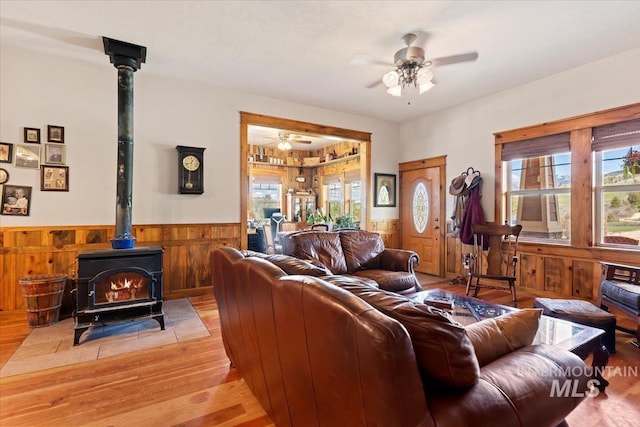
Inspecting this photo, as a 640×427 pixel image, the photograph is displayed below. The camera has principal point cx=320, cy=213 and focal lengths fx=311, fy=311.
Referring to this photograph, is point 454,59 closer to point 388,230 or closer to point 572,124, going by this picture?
point 572,124

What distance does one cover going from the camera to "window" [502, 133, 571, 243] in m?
4.07

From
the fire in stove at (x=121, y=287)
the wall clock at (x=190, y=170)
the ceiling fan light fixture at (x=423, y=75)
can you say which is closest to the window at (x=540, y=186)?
the ceiling fan light fixture at (x=423, y=75)

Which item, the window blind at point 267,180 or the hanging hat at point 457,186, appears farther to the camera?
the window blind at point 267,180

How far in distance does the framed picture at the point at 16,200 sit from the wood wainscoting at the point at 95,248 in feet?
0.61

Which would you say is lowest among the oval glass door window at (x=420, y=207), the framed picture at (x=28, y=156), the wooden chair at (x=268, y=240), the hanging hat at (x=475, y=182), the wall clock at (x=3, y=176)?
the wooden chair at (x=268, y=240)

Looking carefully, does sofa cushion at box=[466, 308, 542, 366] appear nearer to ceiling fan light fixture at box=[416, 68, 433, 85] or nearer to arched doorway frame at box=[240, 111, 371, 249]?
ceiling fan light fixture at box=[416, 68, 433, 85]

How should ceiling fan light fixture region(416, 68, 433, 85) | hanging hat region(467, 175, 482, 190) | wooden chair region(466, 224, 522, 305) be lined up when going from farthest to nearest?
hanging hat region(467, 175, 482, 190) → wooden chair region(466, 224, 522, 305) → ceiling fan light fixture region(416, 68, 433, 85)

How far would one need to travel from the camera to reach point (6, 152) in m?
3.28

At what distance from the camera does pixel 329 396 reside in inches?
38.8

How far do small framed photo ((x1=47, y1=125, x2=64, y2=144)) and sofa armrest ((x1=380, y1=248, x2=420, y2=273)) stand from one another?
397cm

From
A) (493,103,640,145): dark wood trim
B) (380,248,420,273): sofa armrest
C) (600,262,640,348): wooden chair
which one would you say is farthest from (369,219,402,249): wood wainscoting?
(600,262,640,348): wooden chair

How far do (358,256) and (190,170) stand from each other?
247 cm

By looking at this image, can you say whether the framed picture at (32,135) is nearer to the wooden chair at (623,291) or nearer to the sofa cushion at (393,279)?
the sofa cushion at (393,279)

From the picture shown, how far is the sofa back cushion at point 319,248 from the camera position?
344 centimetres
